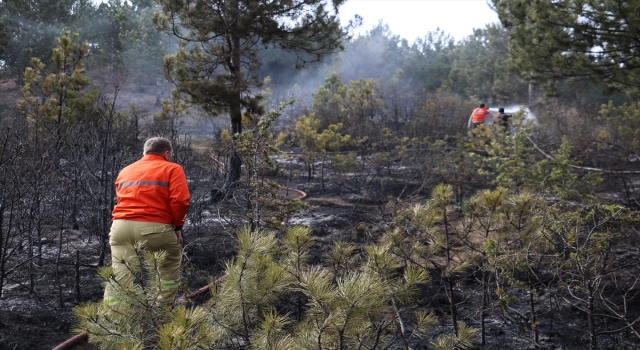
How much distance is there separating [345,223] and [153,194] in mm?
4482

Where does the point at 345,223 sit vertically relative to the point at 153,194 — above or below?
below

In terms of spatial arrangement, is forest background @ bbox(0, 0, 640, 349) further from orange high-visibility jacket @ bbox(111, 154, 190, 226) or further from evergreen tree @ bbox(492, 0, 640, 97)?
orange high-visibility jacket @ bbox(111, 154, 190, 226)

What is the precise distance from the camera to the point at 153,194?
147 inches

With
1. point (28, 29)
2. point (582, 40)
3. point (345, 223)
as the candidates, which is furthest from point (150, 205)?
point (28, 29)

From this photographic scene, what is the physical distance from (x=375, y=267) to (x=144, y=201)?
2.05m

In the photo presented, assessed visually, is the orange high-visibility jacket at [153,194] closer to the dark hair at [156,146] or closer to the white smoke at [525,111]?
the dark hair at [156,146]

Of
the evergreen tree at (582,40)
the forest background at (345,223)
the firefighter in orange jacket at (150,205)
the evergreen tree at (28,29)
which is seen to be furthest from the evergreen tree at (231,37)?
the evergreen tree at (28,29)

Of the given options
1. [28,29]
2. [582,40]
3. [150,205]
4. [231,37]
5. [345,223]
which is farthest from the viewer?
[28,29]

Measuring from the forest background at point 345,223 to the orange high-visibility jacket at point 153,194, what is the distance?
2.01 ft

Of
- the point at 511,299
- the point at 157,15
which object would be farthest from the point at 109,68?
the point at 511,299

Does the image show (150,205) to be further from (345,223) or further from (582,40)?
(582,40)

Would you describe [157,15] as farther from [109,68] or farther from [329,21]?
[109,68]

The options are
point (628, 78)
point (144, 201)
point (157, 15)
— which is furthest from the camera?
point (157, 15)

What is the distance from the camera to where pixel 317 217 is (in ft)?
27.2
